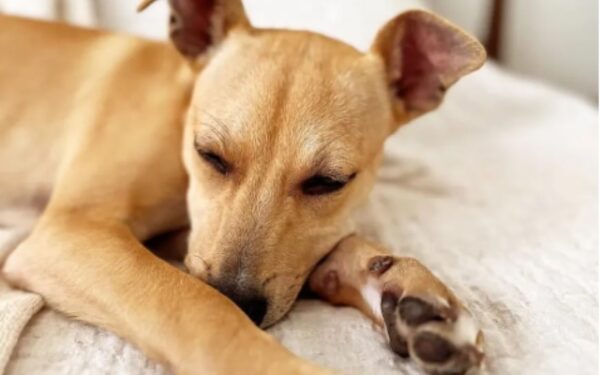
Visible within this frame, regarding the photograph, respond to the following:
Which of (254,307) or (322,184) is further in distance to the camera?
(322,184)

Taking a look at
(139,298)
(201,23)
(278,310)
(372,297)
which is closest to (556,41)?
(201,23)

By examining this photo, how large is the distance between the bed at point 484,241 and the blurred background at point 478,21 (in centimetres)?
10

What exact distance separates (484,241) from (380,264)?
1.59 ft

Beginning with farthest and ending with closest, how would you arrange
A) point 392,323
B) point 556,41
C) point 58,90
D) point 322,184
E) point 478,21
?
point 556,41, point 478,21, point 58,90, point 322,184, point 392,323

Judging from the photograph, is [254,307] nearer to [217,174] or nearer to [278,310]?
[278,310]

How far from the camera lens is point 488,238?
1.83m

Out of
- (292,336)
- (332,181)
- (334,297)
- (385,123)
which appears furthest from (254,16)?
(292,336)

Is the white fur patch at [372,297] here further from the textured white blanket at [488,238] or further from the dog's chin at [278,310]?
the dog's chin at [278,310]

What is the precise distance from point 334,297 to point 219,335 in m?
0.37

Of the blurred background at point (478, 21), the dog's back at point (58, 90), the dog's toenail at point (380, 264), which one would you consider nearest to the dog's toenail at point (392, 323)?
the dog's toenail at point (380, 264)

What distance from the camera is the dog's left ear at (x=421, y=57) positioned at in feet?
5.35

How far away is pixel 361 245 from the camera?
154 centimetres

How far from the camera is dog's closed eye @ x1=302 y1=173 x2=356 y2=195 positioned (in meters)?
1.47

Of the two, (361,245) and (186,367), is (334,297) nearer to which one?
(361,245)
